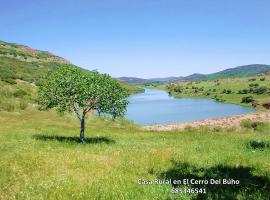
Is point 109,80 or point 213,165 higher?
point 109,80

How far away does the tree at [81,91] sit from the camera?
27828mm

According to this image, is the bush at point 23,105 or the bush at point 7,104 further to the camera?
the bush at point 23,105

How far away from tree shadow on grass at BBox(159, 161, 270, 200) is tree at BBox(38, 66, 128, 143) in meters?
11.5

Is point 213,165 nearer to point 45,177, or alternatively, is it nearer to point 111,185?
point 111,185

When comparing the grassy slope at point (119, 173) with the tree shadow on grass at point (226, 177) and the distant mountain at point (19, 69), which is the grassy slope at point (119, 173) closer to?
the tree shadow on grass at point (226, 177)

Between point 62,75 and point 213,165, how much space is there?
14.9m

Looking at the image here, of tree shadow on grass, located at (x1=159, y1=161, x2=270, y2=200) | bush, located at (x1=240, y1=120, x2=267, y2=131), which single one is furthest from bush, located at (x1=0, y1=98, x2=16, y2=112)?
tree shadow on grass, located at (x1=159, y1=161, x2=270, y2=200)

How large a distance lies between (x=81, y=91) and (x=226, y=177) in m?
15.5

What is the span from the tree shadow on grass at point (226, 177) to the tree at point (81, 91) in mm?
11546

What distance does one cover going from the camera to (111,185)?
520 inches

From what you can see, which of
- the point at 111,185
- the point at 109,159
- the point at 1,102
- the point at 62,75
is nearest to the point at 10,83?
the point at 1,102

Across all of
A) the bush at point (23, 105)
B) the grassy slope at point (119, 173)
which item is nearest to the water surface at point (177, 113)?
the bush at point (23, 105)

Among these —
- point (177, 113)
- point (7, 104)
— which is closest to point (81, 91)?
point (7, 104)

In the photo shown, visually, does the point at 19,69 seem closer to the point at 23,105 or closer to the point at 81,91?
the point at 23,105
